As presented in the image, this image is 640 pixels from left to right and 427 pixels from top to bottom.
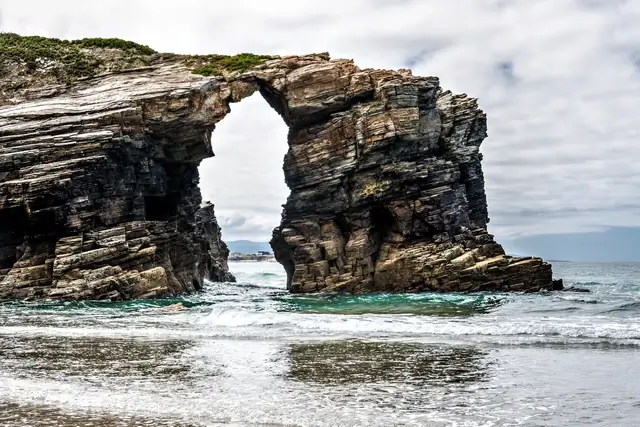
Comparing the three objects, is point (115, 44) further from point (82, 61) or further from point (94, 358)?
point (94, 358)

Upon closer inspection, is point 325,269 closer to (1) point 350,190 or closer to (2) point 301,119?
(1) point 350,190

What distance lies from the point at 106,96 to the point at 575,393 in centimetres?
4520

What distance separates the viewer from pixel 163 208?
191 ft

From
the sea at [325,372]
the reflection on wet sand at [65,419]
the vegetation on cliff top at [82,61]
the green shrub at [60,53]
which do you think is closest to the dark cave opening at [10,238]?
the vegetation on cliff top at [82,61]

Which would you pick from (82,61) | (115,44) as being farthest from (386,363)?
(115,44)

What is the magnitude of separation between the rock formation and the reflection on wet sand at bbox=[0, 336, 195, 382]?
24.6 metres

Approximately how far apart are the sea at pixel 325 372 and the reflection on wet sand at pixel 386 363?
0.05 m

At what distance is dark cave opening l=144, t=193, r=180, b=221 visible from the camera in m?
57.3

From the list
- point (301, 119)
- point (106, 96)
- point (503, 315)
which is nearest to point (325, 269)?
point (301, 119)

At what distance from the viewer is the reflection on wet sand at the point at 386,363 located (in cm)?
1338

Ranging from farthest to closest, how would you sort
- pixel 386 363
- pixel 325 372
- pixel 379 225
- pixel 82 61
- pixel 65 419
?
1. pixel 82 61
2. pixel 379 225
3. pixel 386 363
4. pixel 325 372
5. pixel 65 419

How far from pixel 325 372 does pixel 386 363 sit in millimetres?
1869

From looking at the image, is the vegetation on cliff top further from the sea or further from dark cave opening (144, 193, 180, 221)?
the sea

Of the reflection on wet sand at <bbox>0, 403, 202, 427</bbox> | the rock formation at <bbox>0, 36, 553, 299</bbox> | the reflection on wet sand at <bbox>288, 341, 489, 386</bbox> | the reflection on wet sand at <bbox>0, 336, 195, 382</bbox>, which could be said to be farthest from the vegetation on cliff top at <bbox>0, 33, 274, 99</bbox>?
the reflection on wet sand at <bbox>0, 403, 202, 427</bbox>
